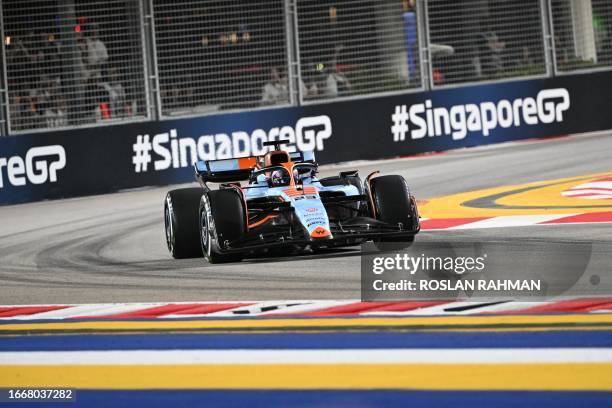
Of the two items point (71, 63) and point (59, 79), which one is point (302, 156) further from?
point (59, 79)

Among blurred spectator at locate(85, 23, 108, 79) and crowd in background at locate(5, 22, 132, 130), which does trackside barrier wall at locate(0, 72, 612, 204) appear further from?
blurred spectator at locate(85, 23, 108, 79)

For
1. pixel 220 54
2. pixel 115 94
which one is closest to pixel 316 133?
Answer: pixel 220 54

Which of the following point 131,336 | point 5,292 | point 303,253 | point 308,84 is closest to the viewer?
point 131,336

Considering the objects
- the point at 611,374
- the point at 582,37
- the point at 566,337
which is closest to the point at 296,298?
the point at 566,337

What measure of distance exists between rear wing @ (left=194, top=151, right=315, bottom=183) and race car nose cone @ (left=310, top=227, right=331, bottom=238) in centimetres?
173

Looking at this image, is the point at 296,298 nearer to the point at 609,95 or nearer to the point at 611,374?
the point at 611,374

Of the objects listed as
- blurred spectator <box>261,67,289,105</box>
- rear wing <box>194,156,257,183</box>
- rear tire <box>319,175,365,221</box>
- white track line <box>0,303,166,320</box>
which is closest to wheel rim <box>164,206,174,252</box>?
rear wing <box>194,156,257,183</box>

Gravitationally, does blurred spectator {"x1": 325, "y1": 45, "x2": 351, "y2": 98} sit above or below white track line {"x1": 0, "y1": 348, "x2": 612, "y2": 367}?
above

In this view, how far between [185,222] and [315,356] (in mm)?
4323

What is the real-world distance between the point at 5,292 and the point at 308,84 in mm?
9906

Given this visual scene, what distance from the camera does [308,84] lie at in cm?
1848

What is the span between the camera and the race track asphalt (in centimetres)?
845

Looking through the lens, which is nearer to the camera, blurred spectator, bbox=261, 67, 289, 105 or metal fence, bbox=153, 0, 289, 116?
metal fence, bbox=153, 0, 289, 116

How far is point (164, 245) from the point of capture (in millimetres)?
11398
